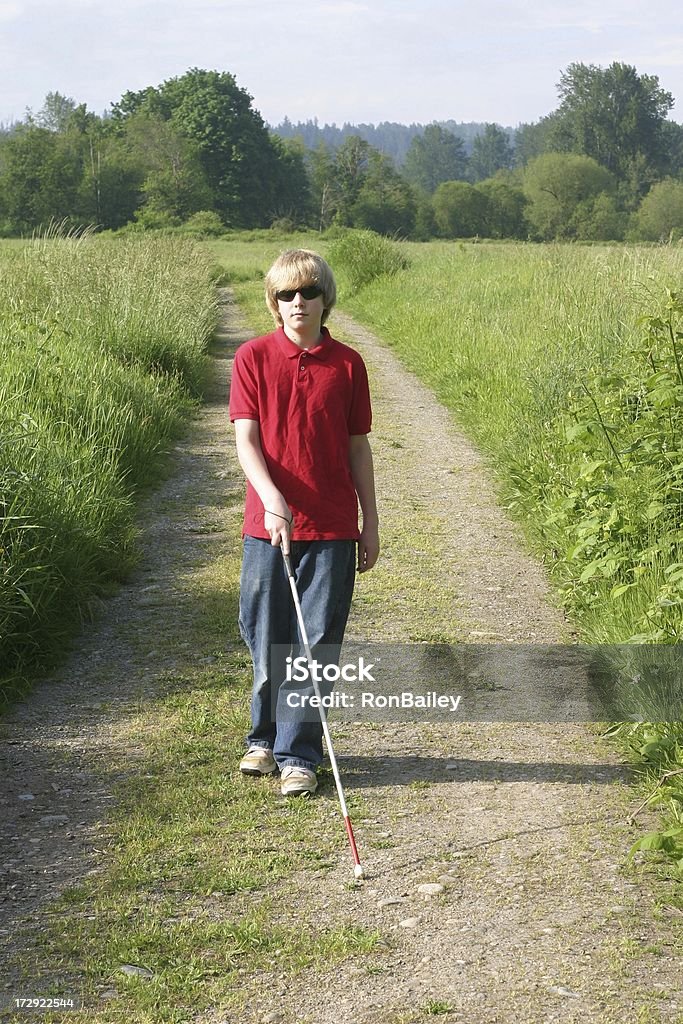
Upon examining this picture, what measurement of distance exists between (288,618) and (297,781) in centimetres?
59

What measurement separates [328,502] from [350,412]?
347 millimetres

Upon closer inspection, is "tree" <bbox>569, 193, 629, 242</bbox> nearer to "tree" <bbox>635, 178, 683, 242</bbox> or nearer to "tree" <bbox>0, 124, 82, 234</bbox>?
"tree" <bbox>635, 178, 683, 242</bbox>

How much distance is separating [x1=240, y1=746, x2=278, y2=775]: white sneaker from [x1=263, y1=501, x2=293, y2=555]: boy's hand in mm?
864

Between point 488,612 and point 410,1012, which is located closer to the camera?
point 410,1012

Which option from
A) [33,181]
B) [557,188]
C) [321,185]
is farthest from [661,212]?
[33,181]

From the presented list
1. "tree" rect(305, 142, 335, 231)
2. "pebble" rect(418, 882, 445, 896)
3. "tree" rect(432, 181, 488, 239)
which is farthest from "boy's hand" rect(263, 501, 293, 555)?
"tree" rect(305, 142, 335, 231)

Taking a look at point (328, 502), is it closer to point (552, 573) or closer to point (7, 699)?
point (7, 699)

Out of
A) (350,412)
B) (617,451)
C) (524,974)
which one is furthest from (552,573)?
(524,974)

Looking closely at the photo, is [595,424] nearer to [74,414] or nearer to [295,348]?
[295,348]

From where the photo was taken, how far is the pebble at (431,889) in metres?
3.59

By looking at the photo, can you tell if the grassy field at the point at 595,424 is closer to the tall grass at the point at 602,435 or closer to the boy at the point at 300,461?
the tall grass at the point at 602,435

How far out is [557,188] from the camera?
3209 inches

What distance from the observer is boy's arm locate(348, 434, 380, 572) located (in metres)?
4.39

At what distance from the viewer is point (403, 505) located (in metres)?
8.73
